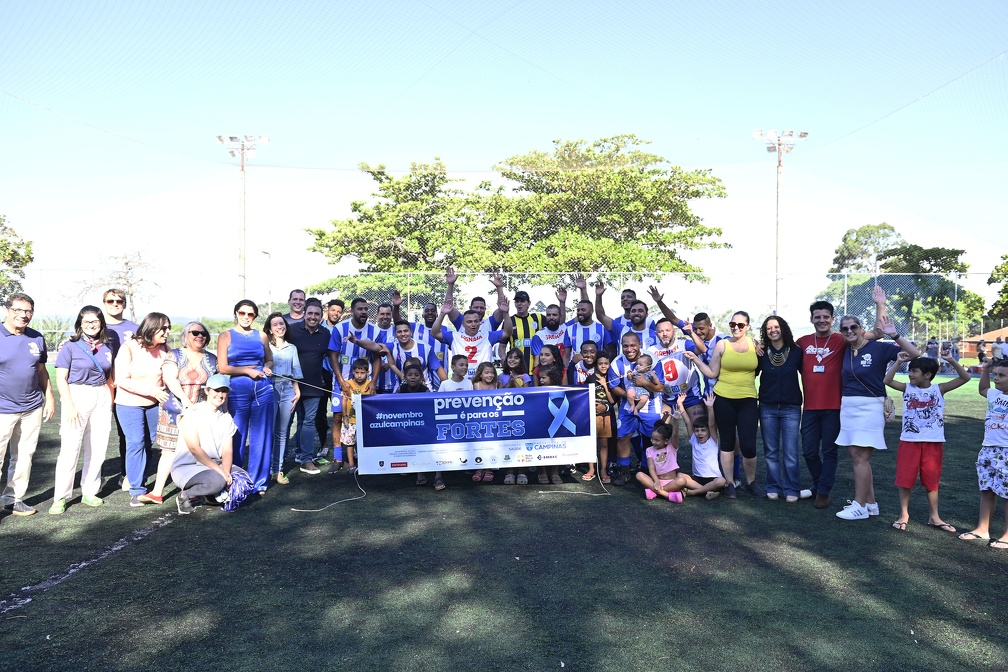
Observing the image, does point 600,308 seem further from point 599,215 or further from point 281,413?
point 599,215

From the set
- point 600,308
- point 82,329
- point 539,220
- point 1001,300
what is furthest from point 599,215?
point 82,329

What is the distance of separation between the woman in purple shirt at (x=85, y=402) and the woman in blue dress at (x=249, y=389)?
963 mm

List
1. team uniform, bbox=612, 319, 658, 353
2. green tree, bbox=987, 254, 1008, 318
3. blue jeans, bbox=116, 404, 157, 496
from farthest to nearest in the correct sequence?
green tree, bbox=987, 254, 1008, 318 < team uniform, bbox=612, 319, 658, 353 < blue jeans, bbox=116, 404, 157, 496

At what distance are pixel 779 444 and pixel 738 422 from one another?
417mm

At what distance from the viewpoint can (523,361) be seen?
319 inches

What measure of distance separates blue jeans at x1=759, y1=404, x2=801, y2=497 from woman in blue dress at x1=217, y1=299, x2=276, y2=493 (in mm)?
4570

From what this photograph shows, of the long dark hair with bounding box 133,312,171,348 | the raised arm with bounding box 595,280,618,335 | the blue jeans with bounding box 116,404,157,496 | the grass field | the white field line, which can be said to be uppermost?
the raised arm with bounding box 595,280,618,335

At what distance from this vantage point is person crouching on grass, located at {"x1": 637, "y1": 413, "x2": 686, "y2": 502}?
269 inches

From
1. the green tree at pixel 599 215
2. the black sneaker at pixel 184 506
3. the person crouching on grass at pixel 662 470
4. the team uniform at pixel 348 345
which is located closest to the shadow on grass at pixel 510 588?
the black sneaker at pixel 184 506

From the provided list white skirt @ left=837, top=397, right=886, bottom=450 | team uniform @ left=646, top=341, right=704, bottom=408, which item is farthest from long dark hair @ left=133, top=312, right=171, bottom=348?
white skirt @ left=837, top=397, right=886, bottom=450

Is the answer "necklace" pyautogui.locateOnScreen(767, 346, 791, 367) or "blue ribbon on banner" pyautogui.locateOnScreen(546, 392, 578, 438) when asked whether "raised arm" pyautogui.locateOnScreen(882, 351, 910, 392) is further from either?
"blue ribbon on banner" pyautogui.locateOnScreen(546, 392, 578, 438)

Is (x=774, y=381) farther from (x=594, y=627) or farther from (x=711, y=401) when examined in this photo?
(x=594, y=627)

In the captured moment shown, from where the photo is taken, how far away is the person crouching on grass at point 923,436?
5.74 m

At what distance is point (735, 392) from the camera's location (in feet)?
22.2
